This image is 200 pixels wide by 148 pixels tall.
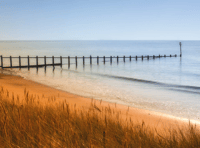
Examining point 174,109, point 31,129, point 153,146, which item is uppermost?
point 31,129

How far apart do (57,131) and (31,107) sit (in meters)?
1.34

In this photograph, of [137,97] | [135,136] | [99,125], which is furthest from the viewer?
[137,97]

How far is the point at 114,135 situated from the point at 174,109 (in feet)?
27.9

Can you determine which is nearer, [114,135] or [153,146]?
[153,146]

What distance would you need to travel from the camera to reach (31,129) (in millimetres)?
3807

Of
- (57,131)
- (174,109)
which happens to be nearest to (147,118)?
(174,109)

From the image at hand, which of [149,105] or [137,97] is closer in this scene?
[149,105]

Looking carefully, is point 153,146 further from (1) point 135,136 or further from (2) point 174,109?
(2) point 174,109

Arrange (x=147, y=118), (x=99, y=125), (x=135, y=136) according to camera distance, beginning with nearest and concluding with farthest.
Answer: (x=135, y=136) < (x=99, y=125) < (x=147, y=118)

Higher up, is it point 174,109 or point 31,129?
point 31,129

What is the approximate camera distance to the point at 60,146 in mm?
3395

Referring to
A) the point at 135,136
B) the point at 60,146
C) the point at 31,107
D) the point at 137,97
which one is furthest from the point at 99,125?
the point at 137,97

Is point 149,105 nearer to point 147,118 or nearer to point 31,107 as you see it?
point 147,118

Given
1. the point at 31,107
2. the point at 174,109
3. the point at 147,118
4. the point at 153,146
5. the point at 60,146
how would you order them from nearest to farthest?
the point at 60,146
the point at 153,146
the point at 31,107
the point at 147,118
the point at 174,109
